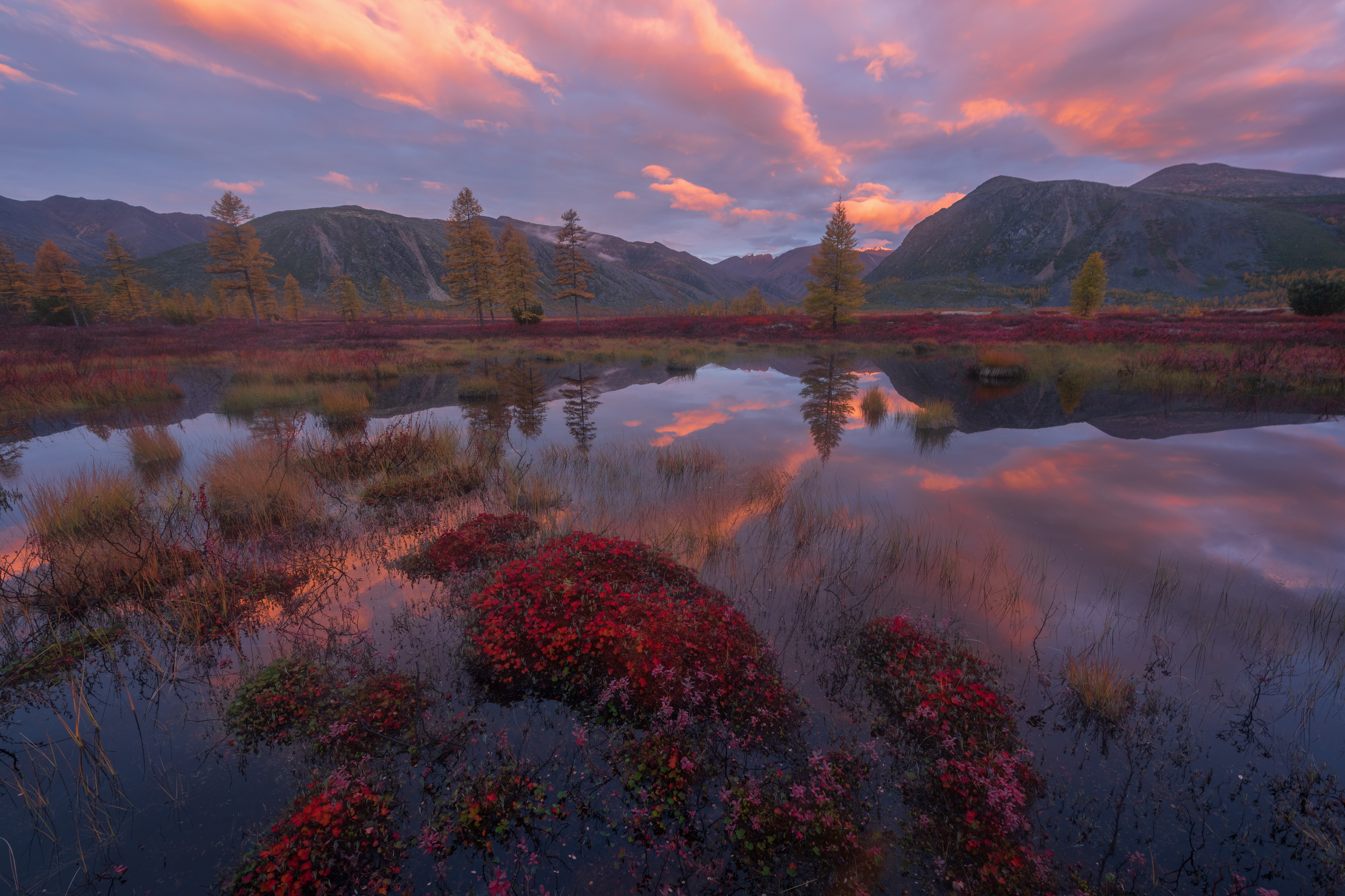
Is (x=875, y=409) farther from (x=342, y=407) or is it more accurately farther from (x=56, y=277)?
(x=56, y=277)

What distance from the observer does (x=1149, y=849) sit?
319cm

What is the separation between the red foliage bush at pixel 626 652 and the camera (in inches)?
171

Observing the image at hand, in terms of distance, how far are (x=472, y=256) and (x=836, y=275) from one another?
38170mm

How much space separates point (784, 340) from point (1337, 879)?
40.2 metres

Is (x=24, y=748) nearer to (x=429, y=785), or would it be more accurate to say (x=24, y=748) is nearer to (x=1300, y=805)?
(x=429, y=785)

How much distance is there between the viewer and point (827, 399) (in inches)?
765

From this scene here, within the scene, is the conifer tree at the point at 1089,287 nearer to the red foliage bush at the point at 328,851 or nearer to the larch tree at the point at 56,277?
the red foliage bush at the point at 328,851

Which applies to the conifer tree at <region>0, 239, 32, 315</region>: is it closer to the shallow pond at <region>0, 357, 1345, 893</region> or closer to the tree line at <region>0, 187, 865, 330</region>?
the tree line at <region>0, 187, 865, 330</region>

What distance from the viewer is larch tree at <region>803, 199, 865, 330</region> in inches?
1689

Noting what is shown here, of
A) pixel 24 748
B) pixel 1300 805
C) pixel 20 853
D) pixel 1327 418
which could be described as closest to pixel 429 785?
pixel 20 853

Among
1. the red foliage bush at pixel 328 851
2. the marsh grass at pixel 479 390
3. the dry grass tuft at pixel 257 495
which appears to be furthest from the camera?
the marsh grass at pixel 479 390

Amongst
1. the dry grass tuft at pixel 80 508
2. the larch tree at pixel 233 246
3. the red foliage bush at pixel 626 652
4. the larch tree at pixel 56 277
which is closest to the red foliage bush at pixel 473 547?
the red foliage bush at pixel 626 652

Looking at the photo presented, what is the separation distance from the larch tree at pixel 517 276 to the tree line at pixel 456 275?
0.11 metres

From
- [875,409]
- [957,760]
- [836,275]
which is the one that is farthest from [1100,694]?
[836,275]
